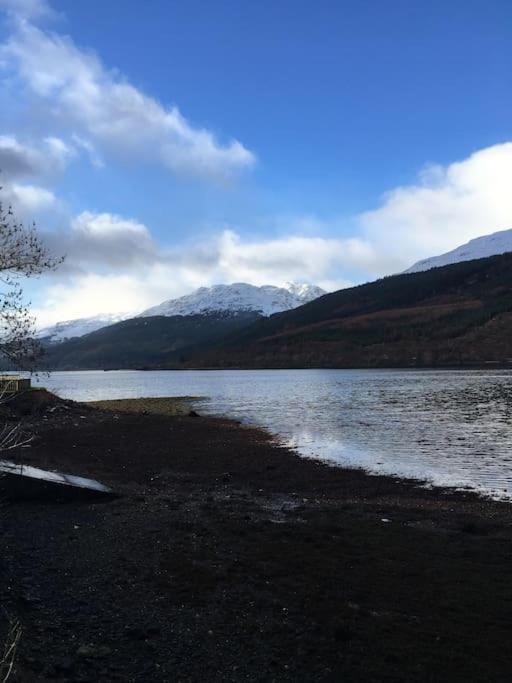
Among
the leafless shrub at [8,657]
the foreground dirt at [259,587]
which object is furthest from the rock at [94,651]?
the leafless shrub at [8,657]

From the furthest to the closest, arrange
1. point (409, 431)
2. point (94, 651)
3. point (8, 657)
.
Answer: point (409, 431) → point (94, 651) → point (8, 657)

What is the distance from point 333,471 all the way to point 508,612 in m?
17.3

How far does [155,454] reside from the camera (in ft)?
106

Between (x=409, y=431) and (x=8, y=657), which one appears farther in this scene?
(x=409, y=431)

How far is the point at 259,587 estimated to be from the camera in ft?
36.1

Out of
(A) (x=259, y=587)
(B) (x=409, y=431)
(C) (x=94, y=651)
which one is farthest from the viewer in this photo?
(B) (x=409, y=431)

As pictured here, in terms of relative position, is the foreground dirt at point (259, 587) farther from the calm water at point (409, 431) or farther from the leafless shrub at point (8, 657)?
the calm water at point (409, 431)

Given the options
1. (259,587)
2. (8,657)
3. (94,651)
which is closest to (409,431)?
(259,587)

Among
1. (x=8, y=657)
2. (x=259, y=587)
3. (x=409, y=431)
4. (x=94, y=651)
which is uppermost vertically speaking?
(x=8, y=657)

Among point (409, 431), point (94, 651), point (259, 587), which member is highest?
point (94, 651)

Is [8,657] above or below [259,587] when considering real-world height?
above

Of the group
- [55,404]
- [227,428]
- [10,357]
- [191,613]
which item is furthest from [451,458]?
[55,404]

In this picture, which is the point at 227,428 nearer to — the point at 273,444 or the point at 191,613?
the point at 273,444

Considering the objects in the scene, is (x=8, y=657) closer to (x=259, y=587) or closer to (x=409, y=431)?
(x=259, y=587)
